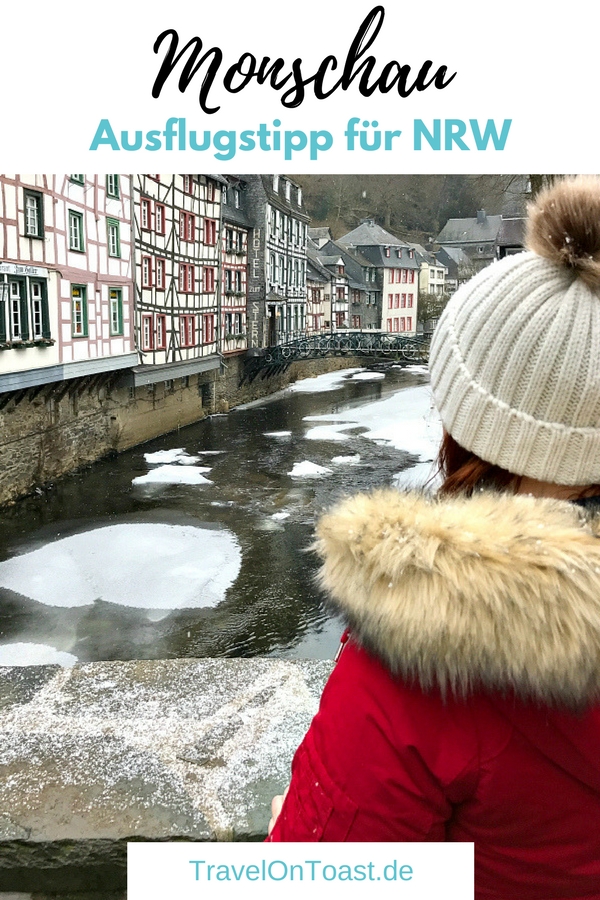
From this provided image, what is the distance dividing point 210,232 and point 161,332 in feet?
10.4

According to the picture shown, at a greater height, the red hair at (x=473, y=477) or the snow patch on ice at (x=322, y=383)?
the red hair at (x=473, y=477)

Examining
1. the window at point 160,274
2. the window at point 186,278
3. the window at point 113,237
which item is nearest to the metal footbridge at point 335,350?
the window at point 186,278

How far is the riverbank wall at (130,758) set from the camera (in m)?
0.87

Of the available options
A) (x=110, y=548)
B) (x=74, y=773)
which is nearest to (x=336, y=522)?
(x=74, y=773)

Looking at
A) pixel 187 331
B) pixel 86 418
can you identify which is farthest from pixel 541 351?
pixel 187 331

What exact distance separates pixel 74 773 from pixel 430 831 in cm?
66

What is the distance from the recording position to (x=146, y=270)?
11812 millimetres

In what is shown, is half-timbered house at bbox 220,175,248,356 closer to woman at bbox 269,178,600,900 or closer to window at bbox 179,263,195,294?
window at bbox 179,263,195,294

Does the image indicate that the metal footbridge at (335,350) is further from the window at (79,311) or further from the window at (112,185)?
the window at (79,311)

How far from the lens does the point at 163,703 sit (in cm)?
116

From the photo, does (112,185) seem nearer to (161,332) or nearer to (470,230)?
(161,332)

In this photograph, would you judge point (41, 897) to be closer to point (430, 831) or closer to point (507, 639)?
point (430, 831)

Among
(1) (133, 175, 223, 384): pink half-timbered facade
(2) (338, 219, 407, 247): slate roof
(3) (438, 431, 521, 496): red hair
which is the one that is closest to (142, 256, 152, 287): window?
(1) (133, 175, 223, 384): pink half-timbered facade

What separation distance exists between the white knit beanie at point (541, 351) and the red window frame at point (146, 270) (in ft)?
38.2
